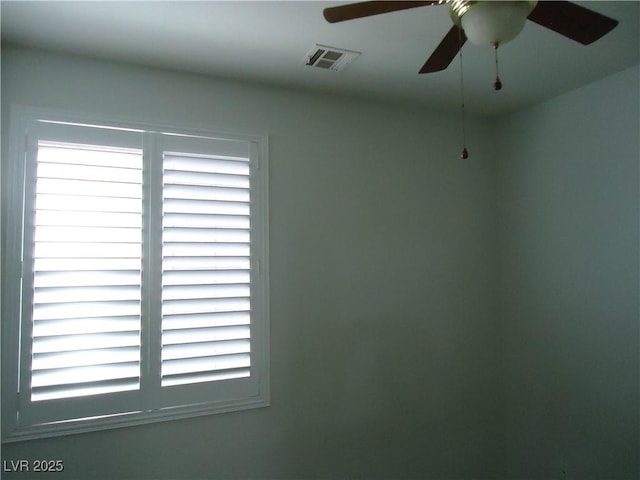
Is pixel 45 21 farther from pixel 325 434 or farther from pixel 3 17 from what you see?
pixel 325 434

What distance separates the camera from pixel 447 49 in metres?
1.42

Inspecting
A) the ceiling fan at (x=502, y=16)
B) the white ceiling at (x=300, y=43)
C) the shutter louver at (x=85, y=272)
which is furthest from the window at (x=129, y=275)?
the ceiling fan at (x=502, y=16)

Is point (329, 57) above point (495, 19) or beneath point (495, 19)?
above

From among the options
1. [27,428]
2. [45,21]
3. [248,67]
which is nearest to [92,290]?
[27,428]

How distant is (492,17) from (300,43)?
1.08 metres

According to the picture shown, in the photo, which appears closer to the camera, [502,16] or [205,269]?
[502,16]

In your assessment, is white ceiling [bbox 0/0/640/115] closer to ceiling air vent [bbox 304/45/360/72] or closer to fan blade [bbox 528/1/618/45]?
ceiling air vent [bbox 304/45/360/72]

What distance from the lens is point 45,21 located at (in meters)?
1.80

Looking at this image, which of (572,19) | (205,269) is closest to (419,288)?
(205,269)

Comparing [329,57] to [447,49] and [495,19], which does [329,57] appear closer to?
[447,49]

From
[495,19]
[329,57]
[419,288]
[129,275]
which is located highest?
[329,57]

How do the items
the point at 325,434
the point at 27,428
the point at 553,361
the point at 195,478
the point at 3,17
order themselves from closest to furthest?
the point at 3,17 < the point at 27,428 < the point at 195,478 < the point at 325,434 < the point at 553,361

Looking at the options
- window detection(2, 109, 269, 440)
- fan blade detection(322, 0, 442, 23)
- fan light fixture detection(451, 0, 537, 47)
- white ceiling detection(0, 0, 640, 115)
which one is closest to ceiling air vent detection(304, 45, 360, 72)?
white ceiling detection(0, 0, 640, 115)

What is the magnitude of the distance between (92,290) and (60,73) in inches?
42.0
